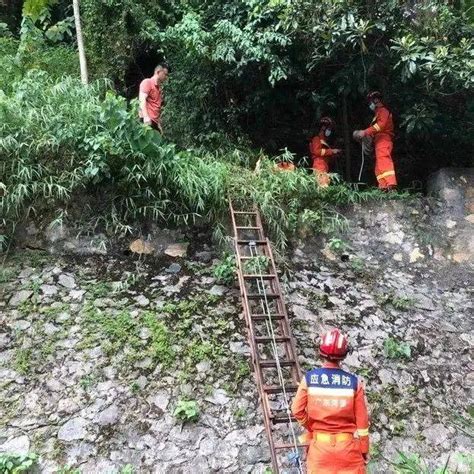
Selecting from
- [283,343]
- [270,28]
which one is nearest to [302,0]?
[270,28]

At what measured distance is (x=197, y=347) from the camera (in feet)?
16.3

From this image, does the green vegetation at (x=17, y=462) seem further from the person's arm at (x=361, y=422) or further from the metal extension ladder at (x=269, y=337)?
the person's arm at (x=361, y=422)

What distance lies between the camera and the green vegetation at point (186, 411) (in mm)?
4398

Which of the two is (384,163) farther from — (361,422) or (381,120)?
(361,422)

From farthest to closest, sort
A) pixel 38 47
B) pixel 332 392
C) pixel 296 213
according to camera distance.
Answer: pixel 38 47 → pixel 296 213 → pixel 332 392

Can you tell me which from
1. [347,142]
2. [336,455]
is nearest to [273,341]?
[336,455]

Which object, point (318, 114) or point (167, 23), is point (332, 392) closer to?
point (318, 114)

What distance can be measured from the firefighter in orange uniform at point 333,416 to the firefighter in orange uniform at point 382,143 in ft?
13.6

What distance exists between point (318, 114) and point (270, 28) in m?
1.77

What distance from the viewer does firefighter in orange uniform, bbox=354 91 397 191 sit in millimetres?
7117

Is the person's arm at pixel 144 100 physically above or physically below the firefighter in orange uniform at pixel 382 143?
above

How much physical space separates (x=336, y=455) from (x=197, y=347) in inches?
76.7

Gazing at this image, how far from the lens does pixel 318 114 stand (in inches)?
329

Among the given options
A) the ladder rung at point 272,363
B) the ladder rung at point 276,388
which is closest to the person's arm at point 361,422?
the ladder rung at point 276,388
